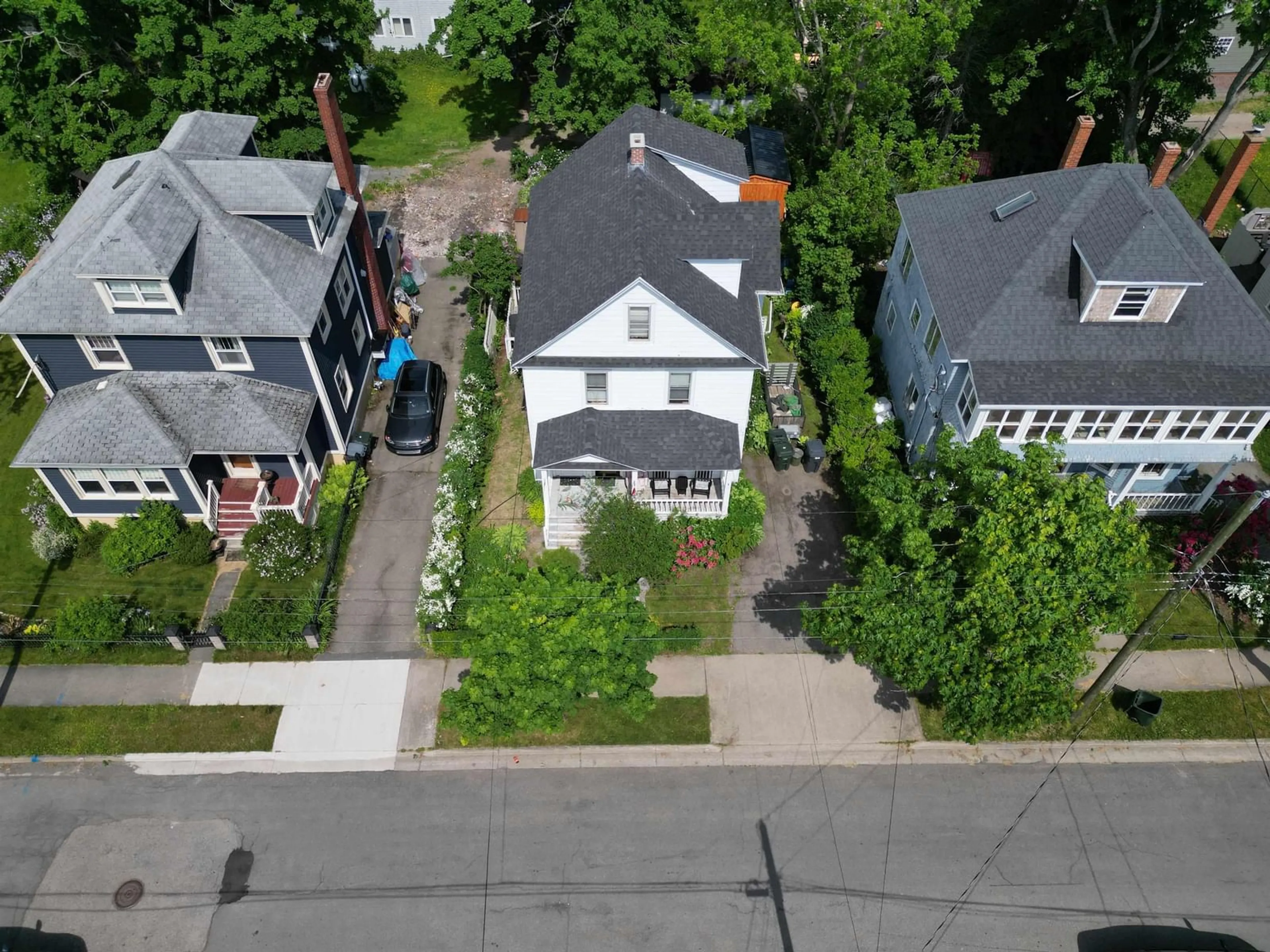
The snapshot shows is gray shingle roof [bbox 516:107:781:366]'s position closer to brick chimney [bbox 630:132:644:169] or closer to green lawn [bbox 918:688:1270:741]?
brick chimney [bbox 630:132:644:169]

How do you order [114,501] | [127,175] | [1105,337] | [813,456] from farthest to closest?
[813,456]
[127,175]
[114,501]
[1105,337]

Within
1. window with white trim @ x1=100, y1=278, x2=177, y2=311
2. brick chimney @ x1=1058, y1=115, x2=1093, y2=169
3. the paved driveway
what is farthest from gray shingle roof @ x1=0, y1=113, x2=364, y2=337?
brick chimney @ x1=1058, y1=115, x2=1093, y2=169

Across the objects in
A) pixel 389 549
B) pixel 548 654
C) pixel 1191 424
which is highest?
pixel 1191 424

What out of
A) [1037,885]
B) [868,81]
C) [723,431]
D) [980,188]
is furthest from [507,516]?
[868,81]

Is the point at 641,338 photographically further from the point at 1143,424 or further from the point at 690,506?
the point at 1143,424

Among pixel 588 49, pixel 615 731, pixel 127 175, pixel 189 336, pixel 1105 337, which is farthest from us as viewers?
pixel 588 49

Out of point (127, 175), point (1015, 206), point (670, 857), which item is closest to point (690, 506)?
point (670, 857)

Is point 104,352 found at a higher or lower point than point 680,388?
higher
